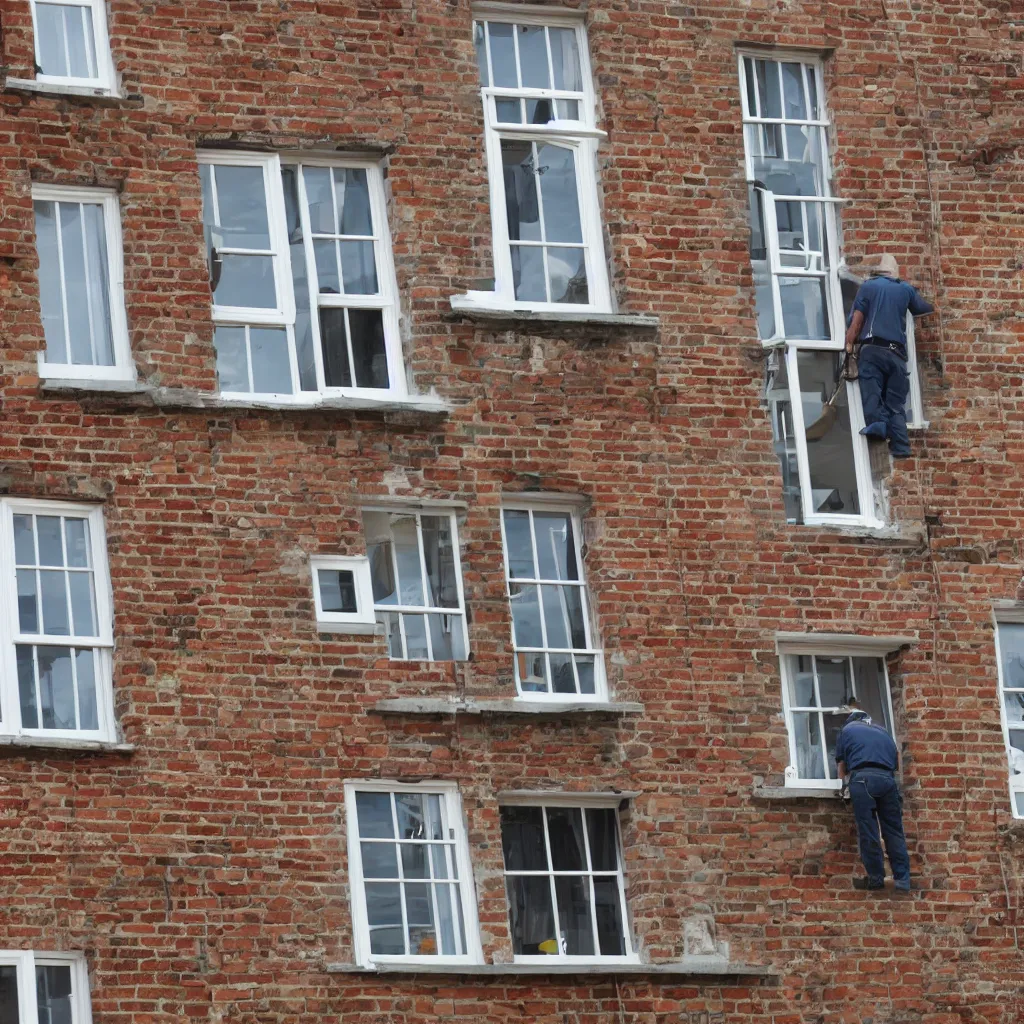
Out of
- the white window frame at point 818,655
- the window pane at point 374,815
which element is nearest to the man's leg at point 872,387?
the white window frame at point 818,655

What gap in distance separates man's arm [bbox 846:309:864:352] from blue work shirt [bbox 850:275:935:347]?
0.04 meters

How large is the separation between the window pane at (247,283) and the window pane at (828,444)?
15.4 feet

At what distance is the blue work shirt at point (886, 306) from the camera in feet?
99.4

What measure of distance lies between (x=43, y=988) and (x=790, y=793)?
637 cm

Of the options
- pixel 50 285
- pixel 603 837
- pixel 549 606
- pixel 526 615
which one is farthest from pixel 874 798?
pixel 50 285

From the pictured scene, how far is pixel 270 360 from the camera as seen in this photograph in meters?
29.1

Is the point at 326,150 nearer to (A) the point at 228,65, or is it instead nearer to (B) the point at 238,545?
(A) the point at 228,65

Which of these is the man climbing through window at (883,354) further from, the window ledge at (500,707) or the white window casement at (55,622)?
the white window casement at (55,622)

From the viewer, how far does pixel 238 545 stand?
92.6 ft

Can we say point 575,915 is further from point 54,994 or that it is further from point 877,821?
point 54,994

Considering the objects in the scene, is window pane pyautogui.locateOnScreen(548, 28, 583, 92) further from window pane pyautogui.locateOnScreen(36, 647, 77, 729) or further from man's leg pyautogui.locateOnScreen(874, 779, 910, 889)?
window pane pyautogui.locateOnScreen(36, 647, 77, 729)

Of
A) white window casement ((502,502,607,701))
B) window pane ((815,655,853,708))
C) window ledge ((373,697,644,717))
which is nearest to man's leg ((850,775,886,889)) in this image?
window pane ((815,655,853,708))

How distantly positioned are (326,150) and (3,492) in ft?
13.8

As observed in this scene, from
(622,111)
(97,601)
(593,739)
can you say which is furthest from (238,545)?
(622,111)
